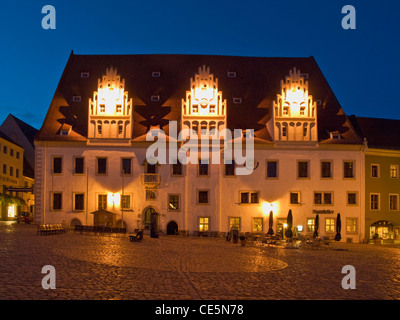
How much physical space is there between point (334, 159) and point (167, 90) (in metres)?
17.8

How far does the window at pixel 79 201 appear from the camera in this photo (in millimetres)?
44656

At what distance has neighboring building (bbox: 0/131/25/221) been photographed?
58281 millimetres

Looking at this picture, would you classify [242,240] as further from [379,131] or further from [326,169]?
[379,131]

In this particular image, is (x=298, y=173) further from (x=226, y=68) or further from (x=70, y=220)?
(x=70, y=220)

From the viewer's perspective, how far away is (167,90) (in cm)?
4997

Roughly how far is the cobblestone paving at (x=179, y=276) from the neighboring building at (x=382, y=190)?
75.3 ft

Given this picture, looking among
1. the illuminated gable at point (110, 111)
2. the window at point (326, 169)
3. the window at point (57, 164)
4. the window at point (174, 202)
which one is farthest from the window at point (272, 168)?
the window at point (57, 164)

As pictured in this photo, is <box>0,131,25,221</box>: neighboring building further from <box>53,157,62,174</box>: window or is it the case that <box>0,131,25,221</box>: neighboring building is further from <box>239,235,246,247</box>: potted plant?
<box>239,235,246,247</box>: potted plant

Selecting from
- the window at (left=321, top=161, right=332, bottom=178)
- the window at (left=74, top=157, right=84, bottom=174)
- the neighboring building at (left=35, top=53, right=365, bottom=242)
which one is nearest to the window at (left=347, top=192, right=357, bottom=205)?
the neighboring building at (left=35, top=53, right=365, bottom=242)

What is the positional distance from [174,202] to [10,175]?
87.0 feet

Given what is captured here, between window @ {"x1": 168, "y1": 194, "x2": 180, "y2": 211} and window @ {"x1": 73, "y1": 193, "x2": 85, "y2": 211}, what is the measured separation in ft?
25.8

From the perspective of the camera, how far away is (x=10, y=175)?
60875 mm
